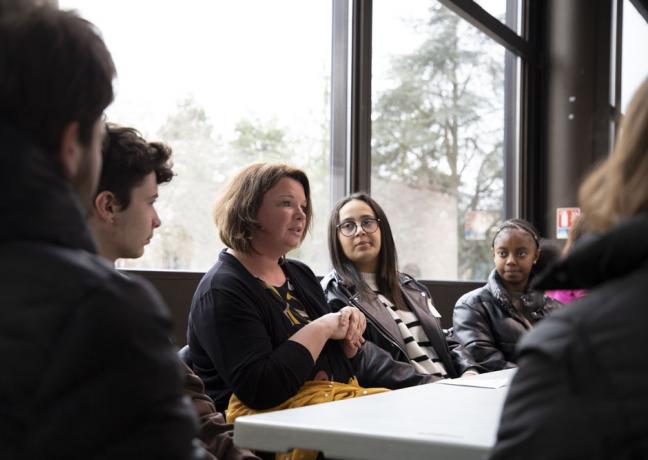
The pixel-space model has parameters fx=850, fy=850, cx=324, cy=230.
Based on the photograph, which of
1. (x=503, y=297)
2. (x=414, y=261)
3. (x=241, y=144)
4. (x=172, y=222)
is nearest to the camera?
(x=172, y=222)

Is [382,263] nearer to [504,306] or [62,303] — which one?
[504,306]

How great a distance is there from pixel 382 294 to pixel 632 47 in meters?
5.53

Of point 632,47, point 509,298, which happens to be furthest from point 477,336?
point 632,47

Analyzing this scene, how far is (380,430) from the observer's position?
5.06 ft

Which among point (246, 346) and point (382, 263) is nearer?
point (246, 346)

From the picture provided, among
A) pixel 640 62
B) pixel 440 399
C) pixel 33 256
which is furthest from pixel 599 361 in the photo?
pixel 640 62

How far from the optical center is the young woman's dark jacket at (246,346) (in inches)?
95.8

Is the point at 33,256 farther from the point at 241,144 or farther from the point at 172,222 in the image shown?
the point at 241,144

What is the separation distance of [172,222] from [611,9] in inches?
200

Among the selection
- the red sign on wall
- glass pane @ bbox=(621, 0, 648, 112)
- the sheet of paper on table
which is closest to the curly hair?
the sheet of paper on table

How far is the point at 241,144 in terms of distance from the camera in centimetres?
400

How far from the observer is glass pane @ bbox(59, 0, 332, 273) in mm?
3492

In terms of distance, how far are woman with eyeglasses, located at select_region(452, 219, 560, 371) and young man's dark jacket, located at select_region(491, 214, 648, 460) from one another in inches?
121

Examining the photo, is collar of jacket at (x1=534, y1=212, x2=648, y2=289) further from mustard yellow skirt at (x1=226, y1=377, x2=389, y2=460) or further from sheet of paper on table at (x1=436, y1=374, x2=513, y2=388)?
mustard yellow skirt at (x1=226, y1=377, x2=389, y2=460)
